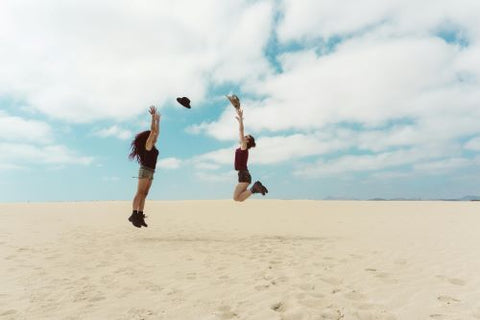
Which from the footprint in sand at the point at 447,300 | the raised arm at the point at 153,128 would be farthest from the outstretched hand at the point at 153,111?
the footprint in sand at the point at 447,300

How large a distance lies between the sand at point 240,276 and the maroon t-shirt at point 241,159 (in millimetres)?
1954

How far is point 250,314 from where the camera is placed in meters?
4.72

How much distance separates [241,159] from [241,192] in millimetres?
970

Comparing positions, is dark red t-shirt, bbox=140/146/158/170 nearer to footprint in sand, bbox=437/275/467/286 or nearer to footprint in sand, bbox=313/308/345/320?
footprint in sand, bbox=313/308/345/320

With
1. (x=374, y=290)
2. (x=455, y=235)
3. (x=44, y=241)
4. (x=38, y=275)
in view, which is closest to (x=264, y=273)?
(x=374, y=290)

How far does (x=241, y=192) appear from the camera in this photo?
38.3 feet

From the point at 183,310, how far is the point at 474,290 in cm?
403

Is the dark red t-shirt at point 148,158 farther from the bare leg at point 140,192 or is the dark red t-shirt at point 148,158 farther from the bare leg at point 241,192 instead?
the bare leg at point 241,192

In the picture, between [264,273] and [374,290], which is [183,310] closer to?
[264,273]

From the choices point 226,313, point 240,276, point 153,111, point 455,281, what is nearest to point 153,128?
point 153,111

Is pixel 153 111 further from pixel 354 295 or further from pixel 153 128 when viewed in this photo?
pixel 354 295

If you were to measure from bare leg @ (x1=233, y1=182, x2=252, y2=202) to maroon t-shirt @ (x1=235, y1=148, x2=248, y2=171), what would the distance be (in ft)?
1.51

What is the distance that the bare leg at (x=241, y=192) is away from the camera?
11.6m

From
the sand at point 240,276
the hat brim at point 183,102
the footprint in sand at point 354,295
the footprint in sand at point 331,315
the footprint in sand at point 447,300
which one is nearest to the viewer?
the footprint in sand at point 331,315
